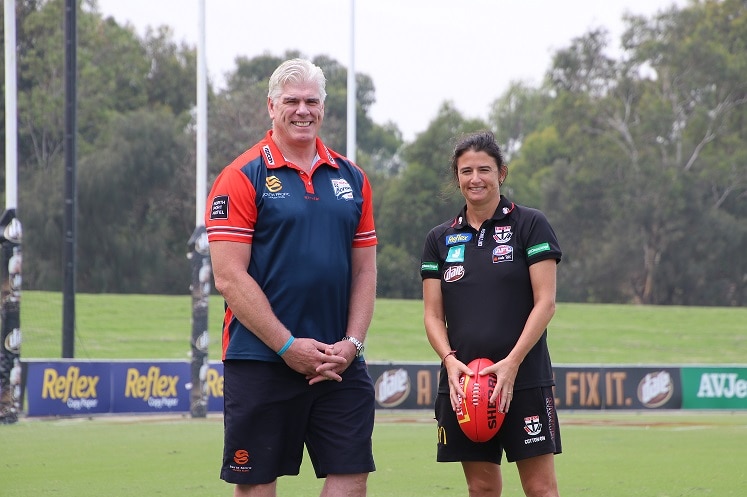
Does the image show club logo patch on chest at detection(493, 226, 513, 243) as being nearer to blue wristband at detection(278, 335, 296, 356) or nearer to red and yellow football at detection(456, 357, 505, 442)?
red and yellow football at detection(456, 357, 505, 442)

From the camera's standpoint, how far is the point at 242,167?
191 inches

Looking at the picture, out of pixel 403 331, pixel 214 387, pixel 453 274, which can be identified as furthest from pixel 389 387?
pixel 403 331

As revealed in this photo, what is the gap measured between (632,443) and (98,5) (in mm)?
51141

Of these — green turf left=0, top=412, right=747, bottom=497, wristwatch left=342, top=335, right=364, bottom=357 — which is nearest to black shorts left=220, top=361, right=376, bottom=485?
wristwatch left=342, top=335, right=364, bottom=357

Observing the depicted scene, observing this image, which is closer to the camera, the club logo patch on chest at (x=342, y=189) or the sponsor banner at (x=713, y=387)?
the club logo patch on chest at (x=342, y=189)

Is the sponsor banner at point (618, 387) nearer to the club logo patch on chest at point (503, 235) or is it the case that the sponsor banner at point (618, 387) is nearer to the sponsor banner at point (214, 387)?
the sponsor banner at point (214, 387)

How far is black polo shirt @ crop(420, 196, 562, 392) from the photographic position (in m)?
5.46

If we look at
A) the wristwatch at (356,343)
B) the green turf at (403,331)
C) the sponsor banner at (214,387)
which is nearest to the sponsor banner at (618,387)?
the sponsor banner at (214,387)

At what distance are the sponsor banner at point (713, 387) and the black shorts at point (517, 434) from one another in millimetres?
17986

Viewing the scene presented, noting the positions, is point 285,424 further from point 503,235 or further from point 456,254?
point 503,235

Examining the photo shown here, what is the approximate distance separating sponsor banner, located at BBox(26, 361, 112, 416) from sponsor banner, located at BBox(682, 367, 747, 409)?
36.1ft

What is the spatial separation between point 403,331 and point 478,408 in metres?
34.5

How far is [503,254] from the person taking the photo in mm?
5508

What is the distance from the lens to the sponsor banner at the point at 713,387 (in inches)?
894
